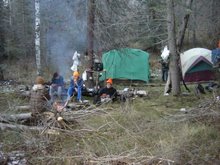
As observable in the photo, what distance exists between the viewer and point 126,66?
19.7m

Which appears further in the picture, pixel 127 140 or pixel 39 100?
pixel 39 100

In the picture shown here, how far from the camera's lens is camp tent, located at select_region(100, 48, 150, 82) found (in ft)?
63.7

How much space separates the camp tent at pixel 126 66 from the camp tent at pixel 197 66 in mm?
1918

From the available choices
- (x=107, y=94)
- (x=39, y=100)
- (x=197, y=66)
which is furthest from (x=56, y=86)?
(x=197, y=66)

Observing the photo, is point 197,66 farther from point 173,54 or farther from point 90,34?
point 90,34

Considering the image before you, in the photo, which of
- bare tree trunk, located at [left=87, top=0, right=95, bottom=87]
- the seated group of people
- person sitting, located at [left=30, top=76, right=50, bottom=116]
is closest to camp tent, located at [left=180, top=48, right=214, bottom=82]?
bare tree trunk, located at [left=87, top=0, right=95, bottom=87]

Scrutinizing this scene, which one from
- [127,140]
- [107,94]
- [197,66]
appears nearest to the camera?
[127,140]

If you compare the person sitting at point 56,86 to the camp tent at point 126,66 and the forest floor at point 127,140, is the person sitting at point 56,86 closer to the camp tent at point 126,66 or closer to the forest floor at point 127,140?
the camp tent at point 126,66

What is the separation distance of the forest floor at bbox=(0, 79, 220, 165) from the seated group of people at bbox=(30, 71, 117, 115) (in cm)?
62

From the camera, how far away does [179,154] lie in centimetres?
714

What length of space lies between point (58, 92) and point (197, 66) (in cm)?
738

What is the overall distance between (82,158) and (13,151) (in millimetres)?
1468

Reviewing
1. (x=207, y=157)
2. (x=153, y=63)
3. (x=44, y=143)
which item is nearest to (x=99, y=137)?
(x=44, y=143)

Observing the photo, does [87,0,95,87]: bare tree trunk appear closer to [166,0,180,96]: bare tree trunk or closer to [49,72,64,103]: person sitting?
[49,72,64,103]: person sitting
